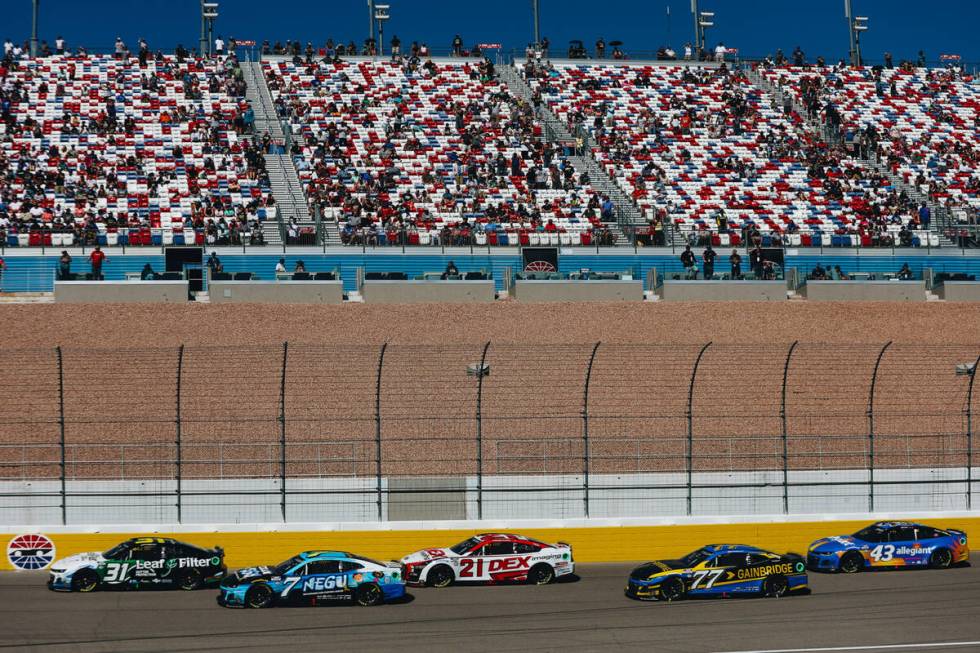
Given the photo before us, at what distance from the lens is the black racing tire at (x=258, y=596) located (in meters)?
18.5

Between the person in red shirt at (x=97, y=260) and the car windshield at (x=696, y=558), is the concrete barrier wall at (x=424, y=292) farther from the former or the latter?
the car windshield at (x=696, y=558)

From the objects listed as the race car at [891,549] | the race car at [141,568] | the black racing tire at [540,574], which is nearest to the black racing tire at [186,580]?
the race car at [141,568]

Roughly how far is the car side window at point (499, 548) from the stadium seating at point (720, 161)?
19.9 meters

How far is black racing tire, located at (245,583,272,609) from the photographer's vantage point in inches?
729

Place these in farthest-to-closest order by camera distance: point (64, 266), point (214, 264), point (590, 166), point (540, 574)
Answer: point (590, 166) < point (214, 264) < point (64, 266) < point (540, 574)

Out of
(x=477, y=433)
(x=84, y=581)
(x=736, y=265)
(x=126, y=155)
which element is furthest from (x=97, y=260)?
(x=736, y=265)

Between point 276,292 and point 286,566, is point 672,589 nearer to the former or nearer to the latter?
point 286,566

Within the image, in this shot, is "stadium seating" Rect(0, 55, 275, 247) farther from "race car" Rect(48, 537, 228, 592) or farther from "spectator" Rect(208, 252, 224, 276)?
"race car" Rect(48, 537, 228, 592)

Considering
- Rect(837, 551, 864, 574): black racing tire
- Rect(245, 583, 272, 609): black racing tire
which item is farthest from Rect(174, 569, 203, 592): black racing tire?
Rect(837, 551, 864, 574): black racing tire

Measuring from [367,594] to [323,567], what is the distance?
0.73m

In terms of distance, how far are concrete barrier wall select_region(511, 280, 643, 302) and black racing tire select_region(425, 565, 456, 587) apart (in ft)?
44.2

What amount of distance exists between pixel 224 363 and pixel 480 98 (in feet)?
80.0

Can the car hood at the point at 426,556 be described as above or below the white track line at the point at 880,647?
above

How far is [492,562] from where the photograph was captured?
66.1 feet
